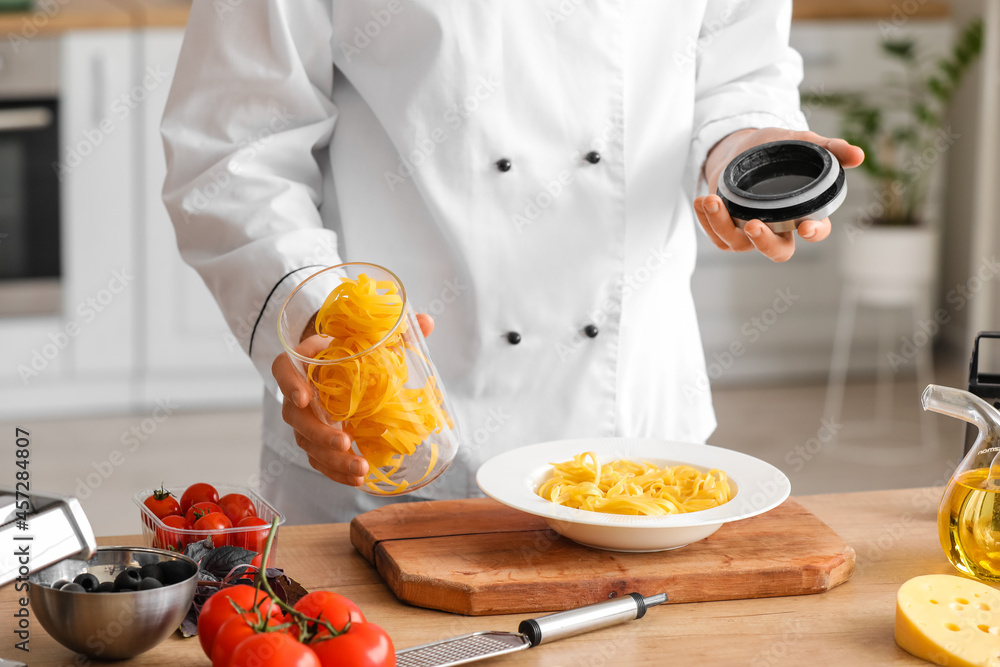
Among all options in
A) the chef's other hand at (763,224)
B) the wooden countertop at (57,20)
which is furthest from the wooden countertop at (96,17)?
the chef's other hand at (763,224)

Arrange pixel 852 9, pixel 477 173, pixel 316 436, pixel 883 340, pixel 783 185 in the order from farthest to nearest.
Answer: pixel 883 340 → pixel 852 9 → pixel 477 173 → pixel 783 185 → pixel 316 436

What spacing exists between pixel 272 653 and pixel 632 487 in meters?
0.43

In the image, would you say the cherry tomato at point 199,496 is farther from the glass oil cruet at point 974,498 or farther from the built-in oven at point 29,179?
the built-in oven at point 29,179

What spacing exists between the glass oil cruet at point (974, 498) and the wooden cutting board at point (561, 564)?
0.31 ft

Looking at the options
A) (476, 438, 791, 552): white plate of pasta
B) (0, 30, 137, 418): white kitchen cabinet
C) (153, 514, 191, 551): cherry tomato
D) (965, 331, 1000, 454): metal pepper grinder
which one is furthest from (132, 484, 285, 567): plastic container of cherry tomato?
(0, 30, 137, 418): white kitchen cabinet

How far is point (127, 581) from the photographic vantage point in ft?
2.38

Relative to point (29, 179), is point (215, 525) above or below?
below

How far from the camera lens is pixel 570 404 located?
1.23m

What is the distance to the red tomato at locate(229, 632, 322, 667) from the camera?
0.63 meters

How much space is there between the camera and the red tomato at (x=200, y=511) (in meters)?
0.88

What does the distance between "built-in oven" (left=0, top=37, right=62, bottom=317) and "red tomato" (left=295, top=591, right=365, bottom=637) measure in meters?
2.74

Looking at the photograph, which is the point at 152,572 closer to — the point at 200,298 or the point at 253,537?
the point at 253,537

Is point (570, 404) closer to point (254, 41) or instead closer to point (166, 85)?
point (254, 41)

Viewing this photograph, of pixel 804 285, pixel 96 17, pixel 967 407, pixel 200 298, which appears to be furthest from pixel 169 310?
pixel 967 407
